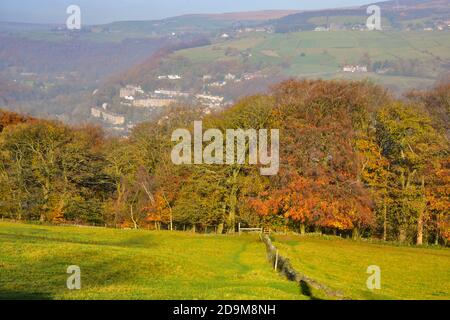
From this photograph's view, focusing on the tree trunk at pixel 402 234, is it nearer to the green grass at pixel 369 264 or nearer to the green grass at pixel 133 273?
the green grass at pixel 369 264

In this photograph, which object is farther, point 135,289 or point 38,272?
point 38,272

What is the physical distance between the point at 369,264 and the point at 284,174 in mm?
22945

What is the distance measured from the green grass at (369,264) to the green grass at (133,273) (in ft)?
11.3

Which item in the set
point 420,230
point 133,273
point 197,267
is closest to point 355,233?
point 420,230

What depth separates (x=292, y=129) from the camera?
71312mm

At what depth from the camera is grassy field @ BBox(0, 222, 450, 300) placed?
25938 millimetres

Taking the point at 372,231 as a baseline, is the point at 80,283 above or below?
above

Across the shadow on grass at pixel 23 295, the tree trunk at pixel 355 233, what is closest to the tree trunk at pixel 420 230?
the tree trunk at pixel 355 233

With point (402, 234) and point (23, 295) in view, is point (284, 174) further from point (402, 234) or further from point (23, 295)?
point (23, 295)

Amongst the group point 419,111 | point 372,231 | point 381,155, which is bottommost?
point 372,231

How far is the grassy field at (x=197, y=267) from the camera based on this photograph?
25.9 m
